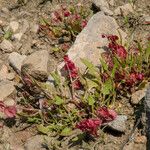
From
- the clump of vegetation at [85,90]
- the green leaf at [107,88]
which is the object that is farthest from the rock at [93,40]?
the green leaf at [107,88]

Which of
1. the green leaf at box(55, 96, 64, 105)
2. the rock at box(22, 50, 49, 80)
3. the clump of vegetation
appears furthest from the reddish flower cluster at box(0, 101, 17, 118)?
the rock at box(22, 50, 49, 80)

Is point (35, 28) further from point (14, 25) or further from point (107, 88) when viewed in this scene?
point (107, 88)

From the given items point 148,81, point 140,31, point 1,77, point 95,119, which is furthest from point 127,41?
point 1,77

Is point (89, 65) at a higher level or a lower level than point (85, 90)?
higher

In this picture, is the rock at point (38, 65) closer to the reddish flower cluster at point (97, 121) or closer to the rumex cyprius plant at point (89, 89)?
the rumex cyprius plant at point (89, 89)

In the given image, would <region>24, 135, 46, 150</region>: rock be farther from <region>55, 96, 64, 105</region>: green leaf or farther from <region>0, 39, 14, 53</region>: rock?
<region>0, 39, 14, 53</region>: rock

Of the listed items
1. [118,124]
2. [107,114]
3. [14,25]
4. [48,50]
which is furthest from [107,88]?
[14,25]

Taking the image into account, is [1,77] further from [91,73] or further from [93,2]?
[93,2]
